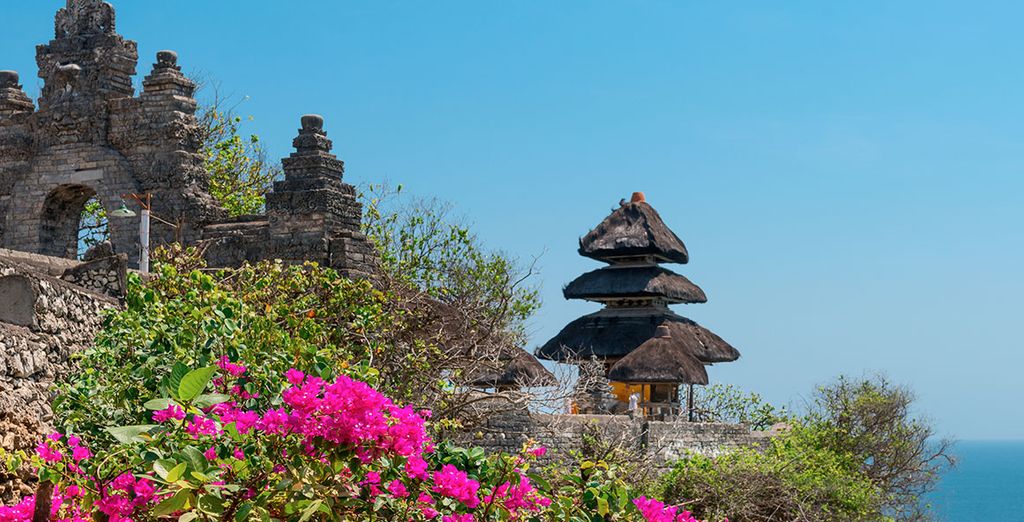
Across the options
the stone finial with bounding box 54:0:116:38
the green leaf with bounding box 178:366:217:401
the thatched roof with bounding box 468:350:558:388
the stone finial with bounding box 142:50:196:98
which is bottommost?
the green leaf with bounding box 178:366:217:401

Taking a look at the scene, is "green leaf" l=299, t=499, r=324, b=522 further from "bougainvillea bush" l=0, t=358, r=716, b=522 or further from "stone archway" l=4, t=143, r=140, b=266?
"stone archway" l=4, t=143, r=140, b=266

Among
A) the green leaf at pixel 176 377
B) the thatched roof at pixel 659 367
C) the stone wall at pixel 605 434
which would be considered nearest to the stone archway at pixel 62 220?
the stone wall at pixel 605 434

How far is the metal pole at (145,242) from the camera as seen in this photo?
1648 cm

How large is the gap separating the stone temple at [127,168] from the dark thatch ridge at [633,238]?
1522cm

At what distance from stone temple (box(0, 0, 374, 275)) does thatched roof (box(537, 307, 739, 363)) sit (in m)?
14.2

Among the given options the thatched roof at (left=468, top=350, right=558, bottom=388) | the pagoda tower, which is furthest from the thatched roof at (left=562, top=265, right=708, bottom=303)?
the thatched roof at (left=468, top=350, right=558, bottom=388)

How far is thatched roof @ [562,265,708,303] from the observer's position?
32469 millimetres

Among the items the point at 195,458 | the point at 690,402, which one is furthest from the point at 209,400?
the point at 690,402

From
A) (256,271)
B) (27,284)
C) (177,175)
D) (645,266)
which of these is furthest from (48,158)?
(645,266)

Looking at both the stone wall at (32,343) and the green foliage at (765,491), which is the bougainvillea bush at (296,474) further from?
the green foliage at (765,491)

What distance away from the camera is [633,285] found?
32469mm

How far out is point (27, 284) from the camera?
934cm

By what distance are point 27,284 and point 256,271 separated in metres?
5.40

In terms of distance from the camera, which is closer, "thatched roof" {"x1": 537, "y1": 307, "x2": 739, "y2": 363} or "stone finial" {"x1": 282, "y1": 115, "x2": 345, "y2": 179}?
"stone finial" {"x1": 282, "y1": 115, "x2": 345, "y2": 179}
